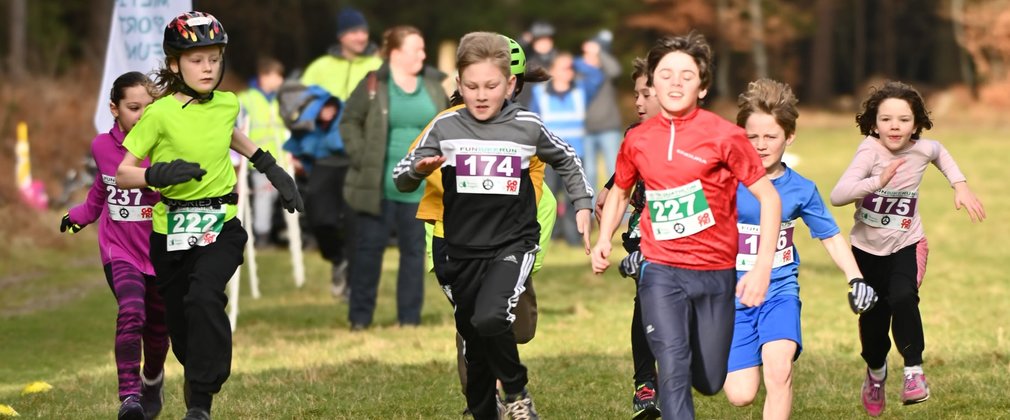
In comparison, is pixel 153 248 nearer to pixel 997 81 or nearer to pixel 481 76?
pixel 481 76

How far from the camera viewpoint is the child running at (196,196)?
7625 mm

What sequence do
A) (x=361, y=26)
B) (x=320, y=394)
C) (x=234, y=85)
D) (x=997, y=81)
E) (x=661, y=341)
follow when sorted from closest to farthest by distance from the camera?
(x=661, y=341) < (x=320, y=394) < (x=361, y=26) < (x=234, y=85) < (x=997, y=81)

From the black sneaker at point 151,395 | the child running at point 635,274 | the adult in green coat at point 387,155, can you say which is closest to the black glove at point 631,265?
the child running at point 635,274

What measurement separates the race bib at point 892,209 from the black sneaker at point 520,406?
209 cm

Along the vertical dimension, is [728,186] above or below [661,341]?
above

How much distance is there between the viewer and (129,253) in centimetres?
834

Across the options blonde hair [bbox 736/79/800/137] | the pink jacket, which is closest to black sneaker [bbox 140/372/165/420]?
blonde hair [bbox 736/79/800/137]

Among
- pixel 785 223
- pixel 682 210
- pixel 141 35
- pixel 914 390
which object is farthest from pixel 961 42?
pixel 682 210

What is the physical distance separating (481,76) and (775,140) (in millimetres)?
1365

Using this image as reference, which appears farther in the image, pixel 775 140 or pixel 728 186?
pixel 775 140

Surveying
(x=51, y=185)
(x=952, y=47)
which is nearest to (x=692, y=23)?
(x=952, y=47)

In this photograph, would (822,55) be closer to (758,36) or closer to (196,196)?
(758,36)

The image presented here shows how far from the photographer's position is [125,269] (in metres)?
8.27

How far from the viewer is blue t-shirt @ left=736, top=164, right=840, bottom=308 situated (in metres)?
7.45
